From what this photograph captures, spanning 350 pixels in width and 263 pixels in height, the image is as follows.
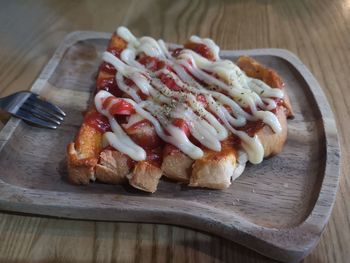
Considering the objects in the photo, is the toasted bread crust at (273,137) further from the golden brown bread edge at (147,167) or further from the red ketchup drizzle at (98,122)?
the red ketchup drizzle at (98,122)

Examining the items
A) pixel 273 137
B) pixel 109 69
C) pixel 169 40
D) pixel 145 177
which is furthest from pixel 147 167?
pixel 169 40

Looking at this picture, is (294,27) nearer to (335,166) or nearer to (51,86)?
(335,166)

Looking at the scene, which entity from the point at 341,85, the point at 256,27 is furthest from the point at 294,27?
the point at 341,85

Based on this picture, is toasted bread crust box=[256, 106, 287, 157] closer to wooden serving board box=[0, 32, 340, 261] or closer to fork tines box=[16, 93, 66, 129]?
wooden serving board box=[0, 32, 340, 261]

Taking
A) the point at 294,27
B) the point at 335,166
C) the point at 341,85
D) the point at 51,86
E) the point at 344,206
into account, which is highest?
the point at 294,27

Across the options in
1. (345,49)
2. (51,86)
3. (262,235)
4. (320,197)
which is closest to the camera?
(262,235)
